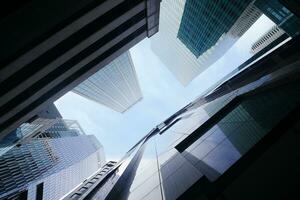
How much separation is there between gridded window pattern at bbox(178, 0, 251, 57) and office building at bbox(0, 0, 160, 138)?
60446 mm

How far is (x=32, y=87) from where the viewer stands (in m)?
21.0

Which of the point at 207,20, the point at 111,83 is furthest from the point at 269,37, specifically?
the point at 111,83

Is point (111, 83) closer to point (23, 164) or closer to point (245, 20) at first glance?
point (23, 164)

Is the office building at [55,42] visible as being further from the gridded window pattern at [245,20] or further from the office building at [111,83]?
the gridded window pattern at [245,20]

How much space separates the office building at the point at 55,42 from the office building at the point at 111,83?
79.8 meters

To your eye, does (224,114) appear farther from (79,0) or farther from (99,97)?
(99,97)

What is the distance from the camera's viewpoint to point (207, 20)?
286 ft

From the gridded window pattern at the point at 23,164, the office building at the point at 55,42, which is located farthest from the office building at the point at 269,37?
the gridded window pattern at the point at 23,164

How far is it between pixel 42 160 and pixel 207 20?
123 meters

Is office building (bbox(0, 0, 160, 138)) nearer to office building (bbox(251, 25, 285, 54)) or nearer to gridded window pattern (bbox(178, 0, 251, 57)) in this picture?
gridded window pattern (bbox(178, 0, 251, 57))

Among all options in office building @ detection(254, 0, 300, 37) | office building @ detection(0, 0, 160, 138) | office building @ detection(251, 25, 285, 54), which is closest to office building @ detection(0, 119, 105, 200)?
office building @ detection(0, 0, 160, 138)

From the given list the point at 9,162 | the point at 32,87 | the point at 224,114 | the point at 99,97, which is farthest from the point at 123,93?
the point at 224,114

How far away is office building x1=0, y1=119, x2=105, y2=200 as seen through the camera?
8333cm

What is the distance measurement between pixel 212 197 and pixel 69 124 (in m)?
190
